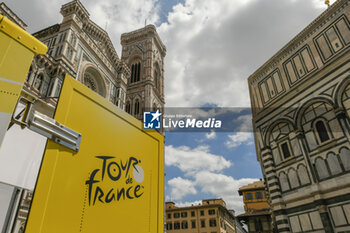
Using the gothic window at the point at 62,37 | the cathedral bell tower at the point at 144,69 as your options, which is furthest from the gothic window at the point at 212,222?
the gothic window at the point at 62,37

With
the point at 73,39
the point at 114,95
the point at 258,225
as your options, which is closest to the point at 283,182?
the point at 114,95

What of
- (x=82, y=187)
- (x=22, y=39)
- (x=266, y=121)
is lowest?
(x=82, y=187)

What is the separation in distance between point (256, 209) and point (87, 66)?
110ft

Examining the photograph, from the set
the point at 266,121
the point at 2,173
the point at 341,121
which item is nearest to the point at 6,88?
the point at 2,173

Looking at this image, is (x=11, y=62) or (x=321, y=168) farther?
(x=321, y=168)

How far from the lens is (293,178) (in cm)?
1219

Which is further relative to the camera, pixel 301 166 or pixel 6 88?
pixel 301 166

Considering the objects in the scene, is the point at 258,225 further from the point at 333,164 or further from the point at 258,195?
the point at 333,164

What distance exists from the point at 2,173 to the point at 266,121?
1500cm

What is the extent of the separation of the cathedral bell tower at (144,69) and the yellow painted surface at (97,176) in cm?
2645

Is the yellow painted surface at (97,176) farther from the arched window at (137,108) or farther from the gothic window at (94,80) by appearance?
the arched window at (137,108)

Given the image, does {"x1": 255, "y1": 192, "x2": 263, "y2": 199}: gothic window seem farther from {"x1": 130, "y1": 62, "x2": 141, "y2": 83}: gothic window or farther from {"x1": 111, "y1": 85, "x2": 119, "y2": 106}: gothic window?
{"x1": 111, "y1": 85, "x2": 119, "y2": 106}: gothic window

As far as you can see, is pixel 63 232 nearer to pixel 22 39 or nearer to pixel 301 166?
pixel 22 39

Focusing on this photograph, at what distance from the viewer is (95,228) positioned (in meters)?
2.22
